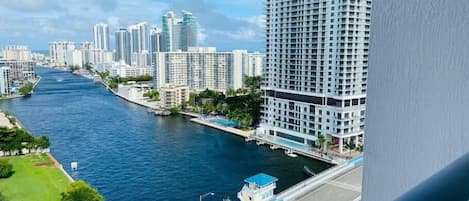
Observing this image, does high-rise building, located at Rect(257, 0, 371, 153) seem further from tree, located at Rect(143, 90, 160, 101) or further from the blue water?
tree, located at Rect(143, 90, 160, 101)

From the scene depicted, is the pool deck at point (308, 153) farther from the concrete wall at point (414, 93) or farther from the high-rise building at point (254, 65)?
the high-rise building at point (254, 65)

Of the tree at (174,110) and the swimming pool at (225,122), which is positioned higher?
the tree at (174,110)

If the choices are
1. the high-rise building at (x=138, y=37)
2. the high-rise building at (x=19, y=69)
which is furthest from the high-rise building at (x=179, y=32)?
the high-rise building at (x=19, y=69)

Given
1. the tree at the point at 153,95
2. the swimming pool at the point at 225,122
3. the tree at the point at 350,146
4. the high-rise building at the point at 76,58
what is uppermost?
the high-rise building at the point at 76,58

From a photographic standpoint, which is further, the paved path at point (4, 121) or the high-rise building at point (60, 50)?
the high-rise building at point (60, 50)

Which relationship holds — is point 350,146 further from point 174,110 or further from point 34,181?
point 174,110

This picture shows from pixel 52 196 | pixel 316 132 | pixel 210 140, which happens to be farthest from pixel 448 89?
pixel 210 140
